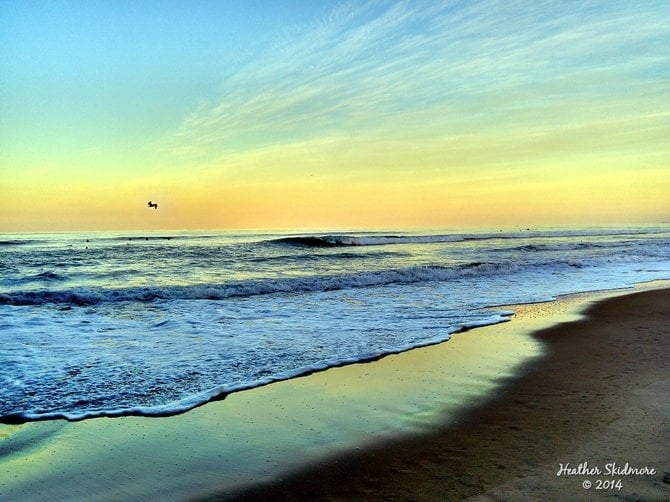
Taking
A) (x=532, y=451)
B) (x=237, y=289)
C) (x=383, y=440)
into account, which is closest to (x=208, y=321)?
(x=237, y=289)

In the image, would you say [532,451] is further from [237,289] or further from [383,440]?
[237,289]

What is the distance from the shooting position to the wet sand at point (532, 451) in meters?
2.92

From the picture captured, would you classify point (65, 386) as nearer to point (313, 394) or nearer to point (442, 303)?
point (313, 394)

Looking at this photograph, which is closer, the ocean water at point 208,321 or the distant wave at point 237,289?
the ocean water at point 208,321

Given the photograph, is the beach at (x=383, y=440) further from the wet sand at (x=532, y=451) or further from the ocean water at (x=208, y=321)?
the ocean water at (x=208, y=321)

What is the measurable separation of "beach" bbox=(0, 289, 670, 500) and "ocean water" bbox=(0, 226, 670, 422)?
25.3 inches

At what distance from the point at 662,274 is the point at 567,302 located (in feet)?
29.5

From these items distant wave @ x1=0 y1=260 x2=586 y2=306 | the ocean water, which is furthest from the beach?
distant wave @ x1=0 y1=260 x2=586 y2=306

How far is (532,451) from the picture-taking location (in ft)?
11.3

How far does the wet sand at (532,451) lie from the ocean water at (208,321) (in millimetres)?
2073

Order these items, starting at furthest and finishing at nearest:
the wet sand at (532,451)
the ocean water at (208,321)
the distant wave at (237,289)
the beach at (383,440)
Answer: the distant wave at (237,289)
the ocean water at (208,321)
the beach at (383,440)
the wet sand at (532,451)

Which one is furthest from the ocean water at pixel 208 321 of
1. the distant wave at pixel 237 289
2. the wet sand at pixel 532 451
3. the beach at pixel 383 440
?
the wet sand at pixel 532 451

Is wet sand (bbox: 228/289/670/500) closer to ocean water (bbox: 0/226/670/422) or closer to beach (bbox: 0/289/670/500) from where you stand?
beach (bbox: 0/289/670/500)

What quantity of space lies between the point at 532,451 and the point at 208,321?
7327 millimetres
